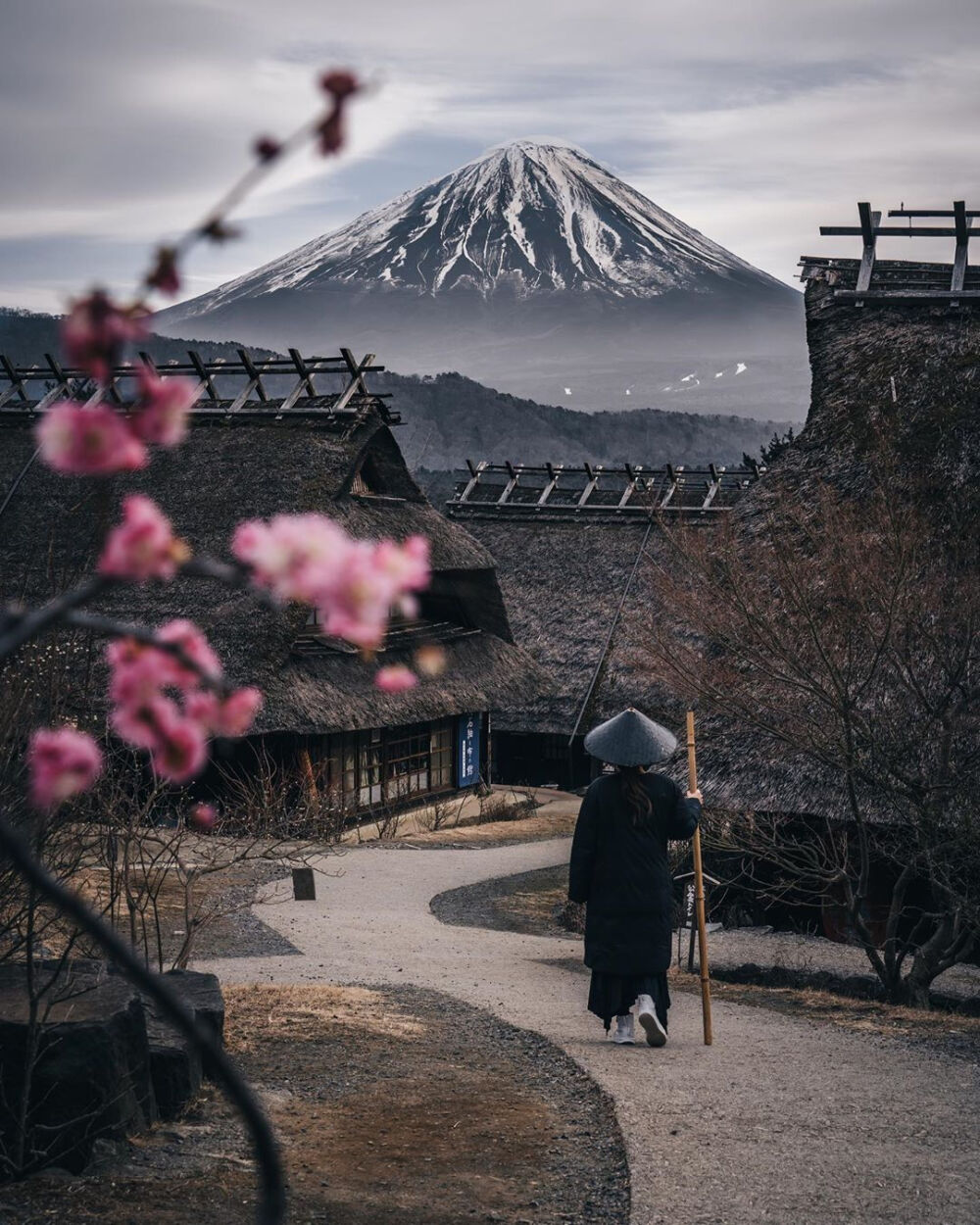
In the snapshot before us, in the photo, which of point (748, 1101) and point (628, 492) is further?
point (628, 492)

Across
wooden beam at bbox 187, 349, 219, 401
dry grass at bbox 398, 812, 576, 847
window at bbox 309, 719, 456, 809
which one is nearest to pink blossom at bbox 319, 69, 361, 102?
window at bbox 309, 719, 456, 809

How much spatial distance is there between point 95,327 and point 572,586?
74.6ft

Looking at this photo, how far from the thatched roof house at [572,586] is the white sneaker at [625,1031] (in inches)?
501

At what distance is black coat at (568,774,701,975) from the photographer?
279 inches

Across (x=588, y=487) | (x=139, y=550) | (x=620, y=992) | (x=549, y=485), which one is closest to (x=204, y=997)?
(x=620, y=992)

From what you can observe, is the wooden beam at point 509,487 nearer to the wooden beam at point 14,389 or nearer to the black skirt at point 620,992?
the wooden beam at point 14,389

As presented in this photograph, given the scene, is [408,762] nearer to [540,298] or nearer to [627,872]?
[627,872]

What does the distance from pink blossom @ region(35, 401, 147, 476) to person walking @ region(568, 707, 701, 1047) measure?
5.48 m

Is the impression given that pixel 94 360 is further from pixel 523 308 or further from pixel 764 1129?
pixel 523 308

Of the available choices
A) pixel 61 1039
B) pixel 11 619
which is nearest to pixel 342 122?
pixel 11 619

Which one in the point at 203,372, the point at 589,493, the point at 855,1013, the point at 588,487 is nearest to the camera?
the point at 855,1013

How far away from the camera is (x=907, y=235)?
16.4 meters

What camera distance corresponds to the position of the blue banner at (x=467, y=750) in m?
21.4

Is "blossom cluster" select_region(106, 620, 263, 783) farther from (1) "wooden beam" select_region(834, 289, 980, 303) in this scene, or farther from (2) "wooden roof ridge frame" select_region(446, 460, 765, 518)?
(2) "wooden roof ridge frame" select_region(446, 460, 765, 518)
